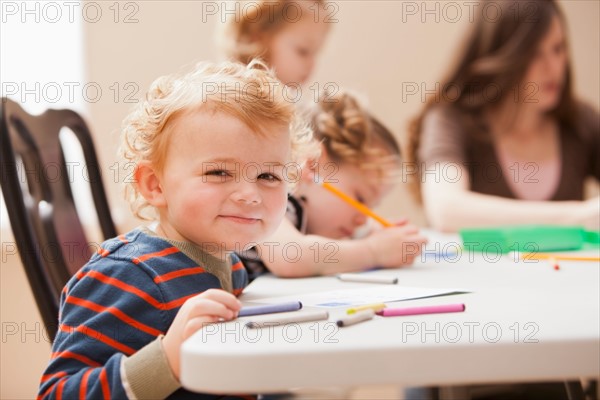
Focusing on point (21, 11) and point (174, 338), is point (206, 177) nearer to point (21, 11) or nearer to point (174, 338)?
point (174, 338)

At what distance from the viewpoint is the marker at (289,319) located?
1.71 ft

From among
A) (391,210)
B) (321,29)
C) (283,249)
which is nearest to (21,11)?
(321,29)

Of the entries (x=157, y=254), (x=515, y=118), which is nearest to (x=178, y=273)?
(x=157, y=254)

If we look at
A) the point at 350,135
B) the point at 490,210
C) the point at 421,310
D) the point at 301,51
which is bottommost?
the point at 490,210

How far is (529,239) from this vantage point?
3.82ft

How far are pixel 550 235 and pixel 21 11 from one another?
1769mm

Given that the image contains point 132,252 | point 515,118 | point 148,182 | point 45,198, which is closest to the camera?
point 132,252

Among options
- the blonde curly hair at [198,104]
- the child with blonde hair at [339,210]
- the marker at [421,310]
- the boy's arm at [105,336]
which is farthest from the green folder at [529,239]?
the boy's arm at [105,336]

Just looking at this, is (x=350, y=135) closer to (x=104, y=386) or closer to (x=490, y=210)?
(x=490, y=210)

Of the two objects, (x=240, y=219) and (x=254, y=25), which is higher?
(x=254, y=25)

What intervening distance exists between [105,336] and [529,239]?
2.65ft

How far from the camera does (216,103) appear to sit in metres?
0.73

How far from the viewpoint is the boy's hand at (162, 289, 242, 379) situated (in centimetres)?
54

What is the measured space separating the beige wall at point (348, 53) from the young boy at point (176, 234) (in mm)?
1410
